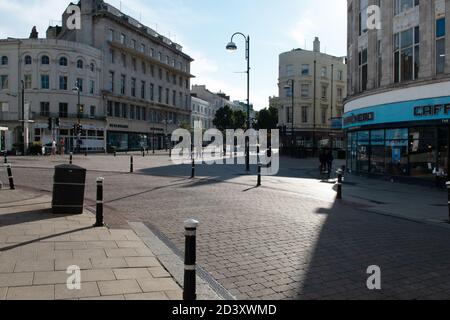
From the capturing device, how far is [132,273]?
5.34 m

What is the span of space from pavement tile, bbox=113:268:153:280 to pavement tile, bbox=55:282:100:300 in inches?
17.3

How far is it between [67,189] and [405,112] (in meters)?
16.3

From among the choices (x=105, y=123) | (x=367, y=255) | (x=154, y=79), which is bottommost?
(x=367, y=255)

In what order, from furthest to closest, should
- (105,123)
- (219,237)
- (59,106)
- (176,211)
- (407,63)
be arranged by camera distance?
(105,123)
(59,106)
(407,63)
(176,211)
(219,237)

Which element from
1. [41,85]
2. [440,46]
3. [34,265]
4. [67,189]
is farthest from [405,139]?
[41,85]

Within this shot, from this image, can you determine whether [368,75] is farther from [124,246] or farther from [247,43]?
[124,246]

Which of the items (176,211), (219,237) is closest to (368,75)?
(176,211)

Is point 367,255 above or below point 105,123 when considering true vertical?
below

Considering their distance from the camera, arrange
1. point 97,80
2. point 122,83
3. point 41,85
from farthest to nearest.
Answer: point 122,83
point 97,80
point 41,85

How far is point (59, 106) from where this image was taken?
55594 mm

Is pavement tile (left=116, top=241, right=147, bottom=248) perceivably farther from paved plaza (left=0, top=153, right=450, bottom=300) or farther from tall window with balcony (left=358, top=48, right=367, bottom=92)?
tall window with balcony (left=358, top=48, right=367, bottom=92)

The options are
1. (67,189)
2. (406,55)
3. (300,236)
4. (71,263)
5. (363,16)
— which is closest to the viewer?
(71,263)

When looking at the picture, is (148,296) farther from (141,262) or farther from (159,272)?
(141,262)

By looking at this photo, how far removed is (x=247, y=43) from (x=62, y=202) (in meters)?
21.9
